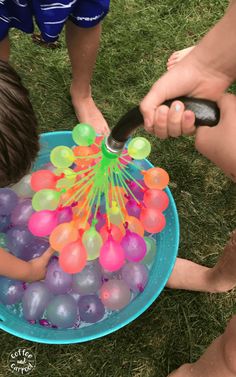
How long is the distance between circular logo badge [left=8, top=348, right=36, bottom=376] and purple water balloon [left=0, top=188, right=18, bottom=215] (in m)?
0.41

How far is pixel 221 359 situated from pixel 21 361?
62 centimetres

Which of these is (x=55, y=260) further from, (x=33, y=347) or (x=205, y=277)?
(x=205, y=277)

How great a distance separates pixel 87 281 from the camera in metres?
1.37

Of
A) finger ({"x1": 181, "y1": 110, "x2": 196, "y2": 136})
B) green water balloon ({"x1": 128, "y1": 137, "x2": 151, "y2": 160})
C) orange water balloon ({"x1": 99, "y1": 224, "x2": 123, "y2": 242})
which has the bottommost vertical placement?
orange water balloon ({"x1": 99, "y1": 224, "x2": 123, "y2": 242})

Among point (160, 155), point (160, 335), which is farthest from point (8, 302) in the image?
point (160, 155)

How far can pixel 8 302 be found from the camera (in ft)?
4.58

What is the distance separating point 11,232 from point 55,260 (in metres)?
0.16

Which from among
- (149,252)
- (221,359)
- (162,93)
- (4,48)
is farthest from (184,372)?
(4,48)

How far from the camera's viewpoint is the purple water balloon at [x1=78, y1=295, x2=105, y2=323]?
1352 mm

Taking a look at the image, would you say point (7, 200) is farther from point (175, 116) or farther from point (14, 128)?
point (175, 116)

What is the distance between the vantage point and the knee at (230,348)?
3.54 feet

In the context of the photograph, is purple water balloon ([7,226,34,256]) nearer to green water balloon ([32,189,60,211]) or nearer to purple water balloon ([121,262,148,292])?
green water balloon ([32,189,60,211])

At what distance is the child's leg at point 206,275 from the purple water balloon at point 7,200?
53 centimetres

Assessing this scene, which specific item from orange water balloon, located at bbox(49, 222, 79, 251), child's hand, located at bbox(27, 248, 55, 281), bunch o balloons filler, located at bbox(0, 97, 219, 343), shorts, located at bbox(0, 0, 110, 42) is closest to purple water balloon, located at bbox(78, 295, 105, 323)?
bunch o balloons filler, located at bbox(0, 97, 219, 343)
